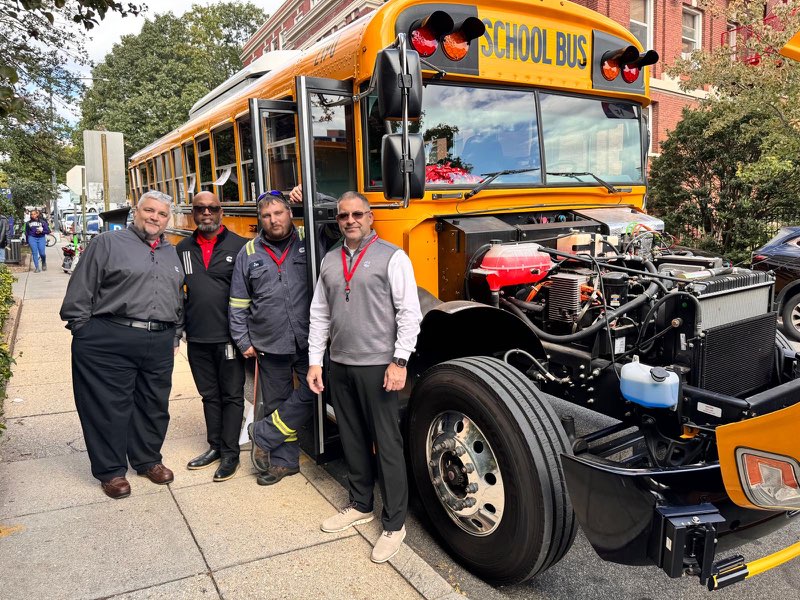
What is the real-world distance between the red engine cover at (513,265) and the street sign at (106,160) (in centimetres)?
802

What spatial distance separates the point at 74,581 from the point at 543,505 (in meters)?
2.15

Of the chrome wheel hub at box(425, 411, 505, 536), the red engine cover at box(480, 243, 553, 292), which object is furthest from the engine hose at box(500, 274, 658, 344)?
the chrome wheel hub at box(425, 411, 505, 536)

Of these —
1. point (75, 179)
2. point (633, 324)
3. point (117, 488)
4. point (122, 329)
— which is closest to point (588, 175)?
point (633, 324)

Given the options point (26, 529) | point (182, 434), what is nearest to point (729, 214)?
point (182, 434)

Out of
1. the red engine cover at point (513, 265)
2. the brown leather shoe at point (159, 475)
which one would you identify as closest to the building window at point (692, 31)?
the red engine cover at point (513, 265)

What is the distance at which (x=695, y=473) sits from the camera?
8.14ft

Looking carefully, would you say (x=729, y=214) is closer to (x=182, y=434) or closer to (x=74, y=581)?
(x=182, y=434)

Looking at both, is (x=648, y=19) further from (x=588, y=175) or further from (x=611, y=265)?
(x=611, y=265)

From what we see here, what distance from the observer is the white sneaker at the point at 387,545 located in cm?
303

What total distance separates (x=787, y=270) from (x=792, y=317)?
70cm

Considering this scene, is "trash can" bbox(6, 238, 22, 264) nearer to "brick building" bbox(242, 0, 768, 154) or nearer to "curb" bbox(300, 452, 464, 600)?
"brick building" bbox(242, 0, 768, 154)

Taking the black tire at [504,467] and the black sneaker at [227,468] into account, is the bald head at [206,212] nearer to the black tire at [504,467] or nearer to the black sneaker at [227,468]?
the black sneaker at [227,468]

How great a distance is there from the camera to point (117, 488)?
3707 millimetres

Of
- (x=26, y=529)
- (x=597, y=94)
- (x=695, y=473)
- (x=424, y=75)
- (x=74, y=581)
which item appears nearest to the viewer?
(x=695, y=473)
